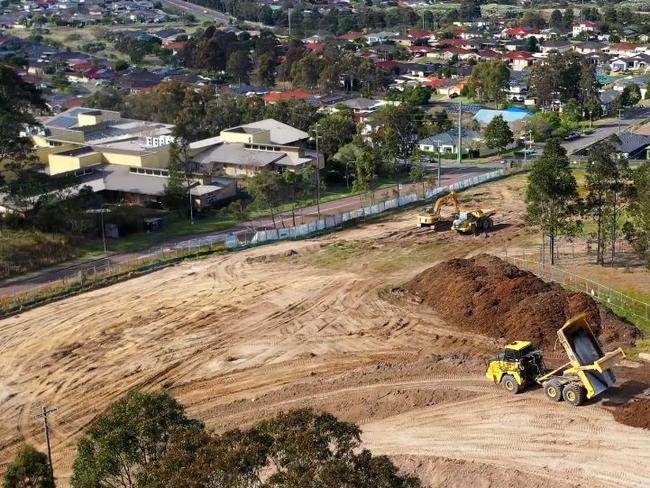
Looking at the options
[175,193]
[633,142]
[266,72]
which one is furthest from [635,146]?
[266,72]

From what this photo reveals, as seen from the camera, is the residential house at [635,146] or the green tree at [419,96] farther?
the green tree at [419,96]

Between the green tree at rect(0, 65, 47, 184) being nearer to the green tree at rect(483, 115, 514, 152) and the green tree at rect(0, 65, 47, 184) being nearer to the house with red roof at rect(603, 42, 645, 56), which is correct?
the green tree at rect(483, 115, 514, 152)

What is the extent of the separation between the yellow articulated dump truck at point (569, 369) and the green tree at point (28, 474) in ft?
33.8

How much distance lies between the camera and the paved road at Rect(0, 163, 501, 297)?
30016 mm

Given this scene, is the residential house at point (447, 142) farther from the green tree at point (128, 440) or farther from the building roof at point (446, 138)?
the green tree at point (128, 440)

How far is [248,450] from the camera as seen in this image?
9.43m

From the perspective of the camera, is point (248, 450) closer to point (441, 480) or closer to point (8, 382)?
point (441, 480)

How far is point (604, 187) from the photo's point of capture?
89.6 ft

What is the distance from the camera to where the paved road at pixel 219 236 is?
30.0 m

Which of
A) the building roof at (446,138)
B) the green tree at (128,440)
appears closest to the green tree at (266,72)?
the building roof at (446,138)

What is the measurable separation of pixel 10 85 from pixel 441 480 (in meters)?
29.1

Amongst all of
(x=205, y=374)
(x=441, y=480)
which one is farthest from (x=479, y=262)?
(x=441, y=480)

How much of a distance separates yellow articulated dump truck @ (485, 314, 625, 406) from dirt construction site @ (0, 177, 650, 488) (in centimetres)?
30

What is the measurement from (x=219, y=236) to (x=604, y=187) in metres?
15.5
